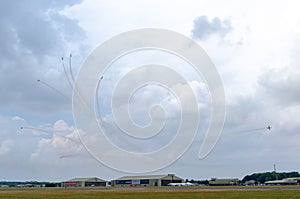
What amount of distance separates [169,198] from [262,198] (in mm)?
14552

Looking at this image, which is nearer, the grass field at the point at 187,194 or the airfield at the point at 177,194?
the grass field at the point at 187,194

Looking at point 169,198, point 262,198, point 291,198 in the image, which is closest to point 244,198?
point 262,198

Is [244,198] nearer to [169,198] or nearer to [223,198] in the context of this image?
[223,198]

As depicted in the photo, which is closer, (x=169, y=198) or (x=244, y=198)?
(x=244, y=198)

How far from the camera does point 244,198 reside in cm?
6419

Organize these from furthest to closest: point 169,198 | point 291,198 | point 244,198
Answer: point 169,198 < point 244,198 < point 291,198

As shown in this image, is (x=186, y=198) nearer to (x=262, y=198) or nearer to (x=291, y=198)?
(x=262, y=198)

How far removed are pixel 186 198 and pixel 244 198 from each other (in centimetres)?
915

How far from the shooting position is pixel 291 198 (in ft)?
197

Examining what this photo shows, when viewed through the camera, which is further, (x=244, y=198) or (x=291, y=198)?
(x=244, y=198)

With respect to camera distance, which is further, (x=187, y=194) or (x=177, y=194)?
(x=177, y=194)

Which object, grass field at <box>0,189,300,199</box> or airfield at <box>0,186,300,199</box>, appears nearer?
grass field at <box>0,189,300,199</box>

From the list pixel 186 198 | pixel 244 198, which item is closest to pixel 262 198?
pixel 244 198

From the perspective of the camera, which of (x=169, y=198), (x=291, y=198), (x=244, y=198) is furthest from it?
(x=169, y=198)
